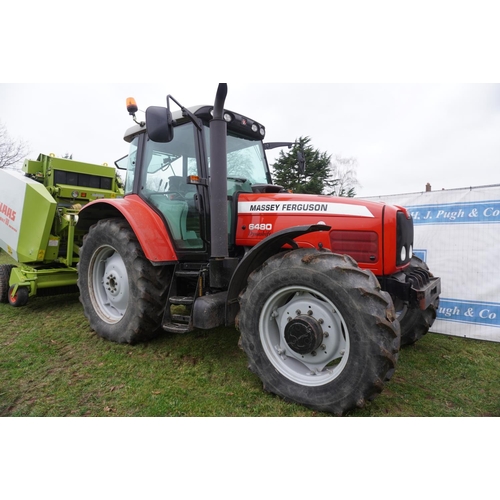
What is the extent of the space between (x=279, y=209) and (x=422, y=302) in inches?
54.5

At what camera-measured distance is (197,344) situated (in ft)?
12.0

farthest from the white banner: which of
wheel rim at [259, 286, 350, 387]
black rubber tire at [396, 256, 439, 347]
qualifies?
wheel rim at [259, 286, 350, 387]

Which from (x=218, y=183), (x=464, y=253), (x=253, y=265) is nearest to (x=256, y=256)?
(x=253, y=265)

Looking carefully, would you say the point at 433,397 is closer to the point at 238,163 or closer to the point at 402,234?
the point at 402,234

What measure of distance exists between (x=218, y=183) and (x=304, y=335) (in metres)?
1.42

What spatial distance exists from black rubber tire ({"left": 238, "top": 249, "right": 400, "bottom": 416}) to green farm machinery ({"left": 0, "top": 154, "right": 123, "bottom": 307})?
373cm

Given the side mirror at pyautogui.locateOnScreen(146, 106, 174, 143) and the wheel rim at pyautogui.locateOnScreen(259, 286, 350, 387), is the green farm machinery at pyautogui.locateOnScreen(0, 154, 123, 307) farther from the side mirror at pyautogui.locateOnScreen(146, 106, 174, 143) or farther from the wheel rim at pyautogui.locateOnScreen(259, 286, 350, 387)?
the wheel rim at pyautogui.locateOnScreen(259, 286, 350, 387)

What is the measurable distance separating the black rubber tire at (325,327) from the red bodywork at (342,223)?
35cm

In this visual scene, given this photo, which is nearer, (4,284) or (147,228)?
(147,228)

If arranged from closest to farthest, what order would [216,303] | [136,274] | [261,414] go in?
[261,414] < [216,303] < [136,274]

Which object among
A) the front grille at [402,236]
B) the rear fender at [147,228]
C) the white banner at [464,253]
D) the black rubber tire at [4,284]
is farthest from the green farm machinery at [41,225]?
the white banner at [464,253]

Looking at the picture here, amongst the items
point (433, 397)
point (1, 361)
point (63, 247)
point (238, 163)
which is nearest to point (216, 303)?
point (238, 163)

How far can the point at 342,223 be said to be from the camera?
108 inches

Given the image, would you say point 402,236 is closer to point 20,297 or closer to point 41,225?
point 41,225
